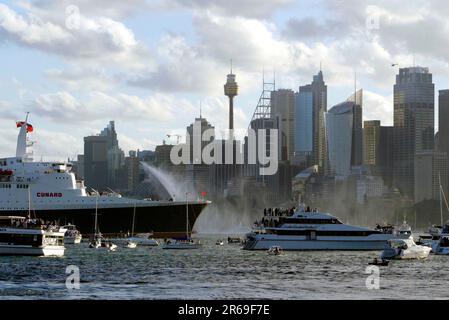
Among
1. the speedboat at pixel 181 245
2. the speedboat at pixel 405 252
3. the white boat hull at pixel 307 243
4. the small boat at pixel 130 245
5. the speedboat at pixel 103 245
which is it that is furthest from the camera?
the small boat at pixel 130 245

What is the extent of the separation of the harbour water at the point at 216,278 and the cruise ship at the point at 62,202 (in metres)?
59.7

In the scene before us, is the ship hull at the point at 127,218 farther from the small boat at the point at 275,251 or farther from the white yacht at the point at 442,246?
the white yacht at the point at 442,246

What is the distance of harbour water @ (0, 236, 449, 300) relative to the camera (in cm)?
6300

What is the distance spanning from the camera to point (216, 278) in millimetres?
Result: 77812

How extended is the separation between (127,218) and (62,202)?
1240 centimetres

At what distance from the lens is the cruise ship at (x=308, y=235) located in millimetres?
136125

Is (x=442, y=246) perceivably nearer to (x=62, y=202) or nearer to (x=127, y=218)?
(x=127, y=218)

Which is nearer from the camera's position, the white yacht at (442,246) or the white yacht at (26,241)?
the white yacht at (26,241)

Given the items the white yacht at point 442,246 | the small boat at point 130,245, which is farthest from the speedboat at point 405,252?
the small boat at point 130,245

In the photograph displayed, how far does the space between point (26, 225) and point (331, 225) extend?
48797mm

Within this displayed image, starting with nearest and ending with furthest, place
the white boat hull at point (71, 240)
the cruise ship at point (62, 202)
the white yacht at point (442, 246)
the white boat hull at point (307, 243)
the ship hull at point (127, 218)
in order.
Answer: the white yacht at point (442, 246) < the white boat hull at point (307, 243) < the white boat hull at point (71, 240) < the cruise ship at point (62, 202) < the ship hull at point (127, 218)

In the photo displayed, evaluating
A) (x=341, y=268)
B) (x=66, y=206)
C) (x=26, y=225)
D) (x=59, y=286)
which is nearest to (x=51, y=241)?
(x=26, y=225)
